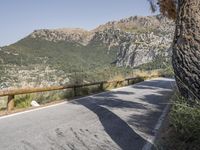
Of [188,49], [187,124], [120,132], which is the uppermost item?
[188,49]

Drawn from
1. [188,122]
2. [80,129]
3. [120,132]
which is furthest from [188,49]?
[80,129]

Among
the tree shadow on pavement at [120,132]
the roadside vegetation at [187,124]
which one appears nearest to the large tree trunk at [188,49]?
the roadside vegetation at [187,124]

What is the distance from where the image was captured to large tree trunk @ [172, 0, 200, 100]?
6438 millimetres

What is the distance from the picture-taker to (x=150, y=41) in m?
5.95

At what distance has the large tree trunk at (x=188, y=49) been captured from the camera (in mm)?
6438

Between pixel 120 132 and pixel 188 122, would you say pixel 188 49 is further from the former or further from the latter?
pixel 120 132

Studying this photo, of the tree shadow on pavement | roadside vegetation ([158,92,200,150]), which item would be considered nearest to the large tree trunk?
roadside vegetation ([158,92,200,150])

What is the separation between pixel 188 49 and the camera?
659cm

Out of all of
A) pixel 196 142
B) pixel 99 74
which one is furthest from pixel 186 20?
pixel 99 74

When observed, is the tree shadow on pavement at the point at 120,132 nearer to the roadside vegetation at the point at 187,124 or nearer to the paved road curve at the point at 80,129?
the paved road curve at the point at 80,129

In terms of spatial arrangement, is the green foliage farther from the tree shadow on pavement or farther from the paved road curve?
the tree shadow on pavement

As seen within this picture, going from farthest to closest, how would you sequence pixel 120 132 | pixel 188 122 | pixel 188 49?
1. pixel 120 132
2. pixel 188 49
3. pixel 188 122

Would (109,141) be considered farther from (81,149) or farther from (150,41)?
(150,41)

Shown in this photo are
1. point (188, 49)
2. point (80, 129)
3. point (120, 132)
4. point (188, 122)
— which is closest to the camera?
point (188, 122)
